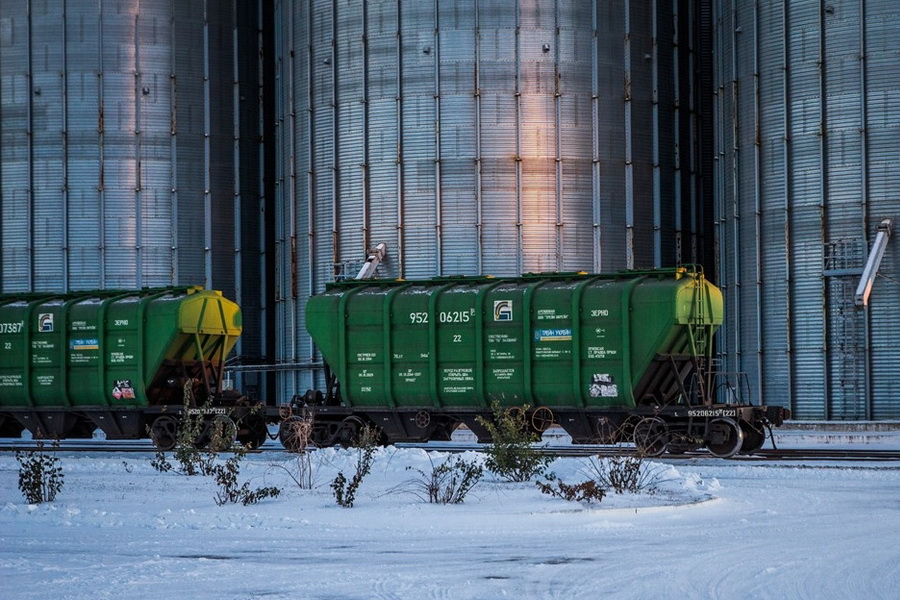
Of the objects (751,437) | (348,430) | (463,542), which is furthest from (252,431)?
(463,542)

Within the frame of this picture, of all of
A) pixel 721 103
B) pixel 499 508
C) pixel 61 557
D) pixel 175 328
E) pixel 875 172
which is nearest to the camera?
pixel 61 557

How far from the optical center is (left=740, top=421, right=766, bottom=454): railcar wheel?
31.9 metres

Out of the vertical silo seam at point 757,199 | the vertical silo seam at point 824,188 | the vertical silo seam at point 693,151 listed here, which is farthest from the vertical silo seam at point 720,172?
the vertical silo seam at point 824,188

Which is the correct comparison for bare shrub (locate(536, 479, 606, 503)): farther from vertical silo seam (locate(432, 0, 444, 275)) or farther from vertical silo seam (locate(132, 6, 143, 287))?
vertical silo seam (locate(132, 6, 143, 287))

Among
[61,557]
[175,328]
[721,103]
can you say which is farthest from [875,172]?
[61,557]

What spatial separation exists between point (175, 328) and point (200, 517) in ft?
59.7

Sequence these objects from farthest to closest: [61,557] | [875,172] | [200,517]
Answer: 1. [875,172]
2. [200,517]
3. [61,557]

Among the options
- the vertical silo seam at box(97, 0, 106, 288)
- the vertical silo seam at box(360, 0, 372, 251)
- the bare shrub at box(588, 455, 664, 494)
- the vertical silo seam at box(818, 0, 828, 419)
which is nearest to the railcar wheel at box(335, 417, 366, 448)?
the bare shrub at box(588, 455, 664, 494)

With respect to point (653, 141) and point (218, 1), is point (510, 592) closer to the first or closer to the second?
point (653, 141)

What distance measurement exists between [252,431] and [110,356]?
4.24m

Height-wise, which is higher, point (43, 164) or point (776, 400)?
point (43, 164)

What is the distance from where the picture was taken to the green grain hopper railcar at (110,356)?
37281mm

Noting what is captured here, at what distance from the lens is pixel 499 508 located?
805 inches

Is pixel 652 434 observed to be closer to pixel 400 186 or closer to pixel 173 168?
pixel 400 186
